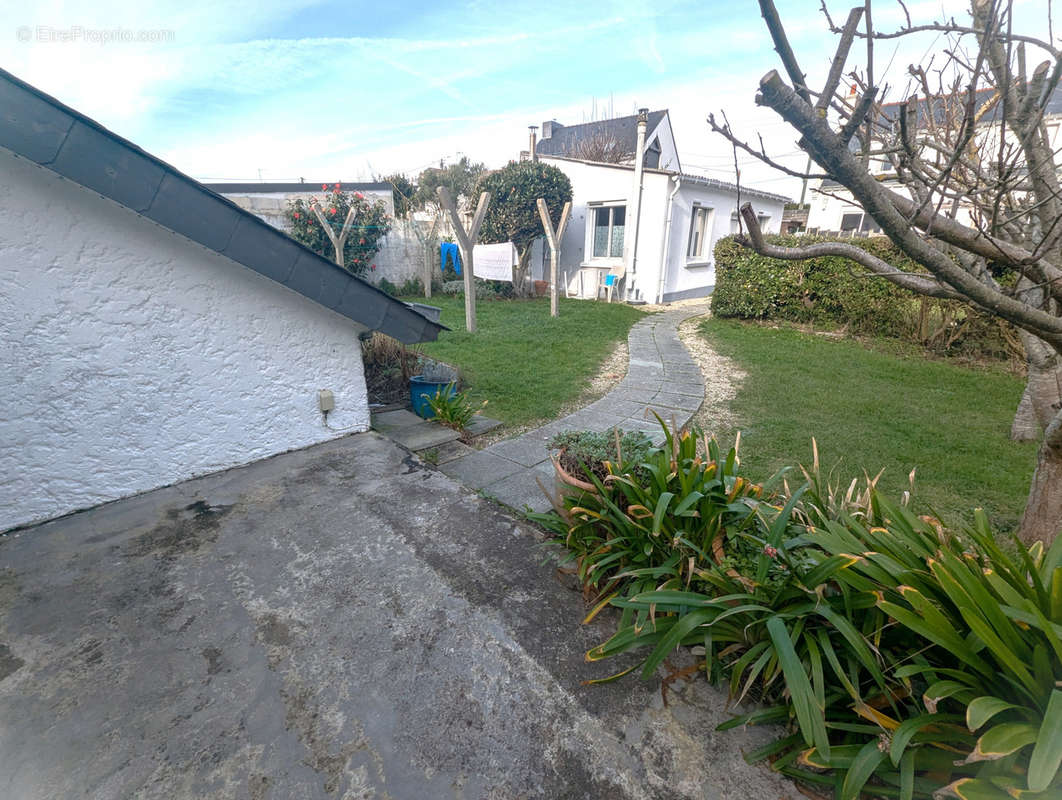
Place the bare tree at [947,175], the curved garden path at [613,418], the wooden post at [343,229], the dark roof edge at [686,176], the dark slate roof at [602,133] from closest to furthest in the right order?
the bare tree at [947,175]
the curved garden path at [613,418]
the wooden post at [343,229]
the dark roof edge at [686,176]
the dark slate roof at [602,133]

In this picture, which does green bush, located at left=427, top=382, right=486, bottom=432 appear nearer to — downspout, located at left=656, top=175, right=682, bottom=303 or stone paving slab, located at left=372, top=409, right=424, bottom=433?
stone paving slab, located at left=372, top=409, right=424, bottom=433

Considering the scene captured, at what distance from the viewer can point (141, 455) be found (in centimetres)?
300

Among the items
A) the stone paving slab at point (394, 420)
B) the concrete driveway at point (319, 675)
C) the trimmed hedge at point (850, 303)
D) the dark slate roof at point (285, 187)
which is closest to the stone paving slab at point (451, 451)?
the stone paving slab at point (394, 420)

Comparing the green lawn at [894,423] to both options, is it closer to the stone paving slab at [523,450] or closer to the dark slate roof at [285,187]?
the stone paving slab at [523,450]

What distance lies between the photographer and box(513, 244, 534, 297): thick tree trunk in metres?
13.6

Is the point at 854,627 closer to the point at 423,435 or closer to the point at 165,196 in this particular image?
the point at 423,435

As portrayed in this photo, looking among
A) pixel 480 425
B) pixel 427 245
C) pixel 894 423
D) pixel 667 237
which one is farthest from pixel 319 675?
pixel 427 245

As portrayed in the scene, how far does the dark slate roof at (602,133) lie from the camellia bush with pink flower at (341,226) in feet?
29.8

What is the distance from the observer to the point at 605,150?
18.2 m

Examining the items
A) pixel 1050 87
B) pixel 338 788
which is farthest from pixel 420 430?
pixel 1050 87

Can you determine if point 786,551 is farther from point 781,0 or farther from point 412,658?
point 781,0

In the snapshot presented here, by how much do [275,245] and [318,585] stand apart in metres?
2.24

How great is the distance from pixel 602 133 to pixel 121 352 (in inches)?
828

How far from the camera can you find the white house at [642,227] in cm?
1223
